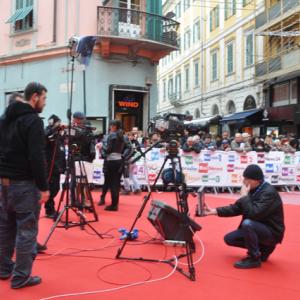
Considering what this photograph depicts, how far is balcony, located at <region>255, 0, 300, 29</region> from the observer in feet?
78.8

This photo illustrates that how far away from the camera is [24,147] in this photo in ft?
13.9

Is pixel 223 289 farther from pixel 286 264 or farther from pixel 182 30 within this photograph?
pixel 182 30

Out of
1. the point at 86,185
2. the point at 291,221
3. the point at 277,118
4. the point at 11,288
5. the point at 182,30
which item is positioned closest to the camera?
the point at 11,288

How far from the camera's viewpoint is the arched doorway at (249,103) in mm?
28953

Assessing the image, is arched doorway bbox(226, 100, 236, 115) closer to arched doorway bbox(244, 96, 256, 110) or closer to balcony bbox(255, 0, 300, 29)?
arched doorway bbox(244, 96, 256, 110)

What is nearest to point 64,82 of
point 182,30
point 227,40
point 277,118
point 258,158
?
point 258,158

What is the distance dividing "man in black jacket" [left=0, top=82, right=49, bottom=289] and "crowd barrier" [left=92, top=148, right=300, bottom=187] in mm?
8378

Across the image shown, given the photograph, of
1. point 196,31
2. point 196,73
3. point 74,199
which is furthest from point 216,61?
point 74,199

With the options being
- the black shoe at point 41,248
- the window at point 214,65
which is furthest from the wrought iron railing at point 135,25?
the window at point 214,65

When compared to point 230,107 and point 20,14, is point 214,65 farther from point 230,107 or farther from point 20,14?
point 20,14

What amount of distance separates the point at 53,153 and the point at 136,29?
11.7 m

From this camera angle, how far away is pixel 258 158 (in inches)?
543

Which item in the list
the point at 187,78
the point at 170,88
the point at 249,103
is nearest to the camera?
the point at 249,103

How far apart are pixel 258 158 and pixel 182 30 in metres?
33.0
